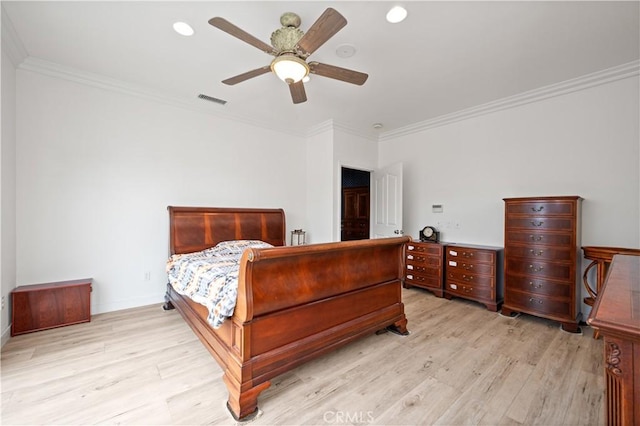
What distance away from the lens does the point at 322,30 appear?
6.02 feet

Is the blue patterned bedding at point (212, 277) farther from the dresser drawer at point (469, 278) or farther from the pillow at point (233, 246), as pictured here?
the dresser drawer at point (469, 278)

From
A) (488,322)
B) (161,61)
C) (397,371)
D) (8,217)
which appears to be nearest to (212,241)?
(8,217)

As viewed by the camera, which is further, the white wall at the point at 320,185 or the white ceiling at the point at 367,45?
the white wall at the point at 320,185

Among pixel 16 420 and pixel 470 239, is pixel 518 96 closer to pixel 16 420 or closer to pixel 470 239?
pixel 470 239

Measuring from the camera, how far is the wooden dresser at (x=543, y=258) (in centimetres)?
299

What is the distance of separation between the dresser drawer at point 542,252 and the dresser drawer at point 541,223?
0.75 feet

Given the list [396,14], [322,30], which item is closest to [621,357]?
[322,30]

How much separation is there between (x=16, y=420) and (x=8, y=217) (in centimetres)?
203

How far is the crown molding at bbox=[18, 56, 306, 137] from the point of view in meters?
3.00

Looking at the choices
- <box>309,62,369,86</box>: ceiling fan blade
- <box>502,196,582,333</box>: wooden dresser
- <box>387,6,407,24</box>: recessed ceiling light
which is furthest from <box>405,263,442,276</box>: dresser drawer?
<box>387,6,407,24</box>: recessed ceiling light

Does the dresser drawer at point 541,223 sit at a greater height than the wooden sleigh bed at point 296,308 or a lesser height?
greater

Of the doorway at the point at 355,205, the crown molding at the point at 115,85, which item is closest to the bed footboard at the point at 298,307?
the crown molding at the point at 115,85

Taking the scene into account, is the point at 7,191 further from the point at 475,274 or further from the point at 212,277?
the point at 475,274

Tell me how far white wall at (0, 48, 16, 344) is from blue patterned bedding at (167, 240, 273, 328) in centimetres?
141
